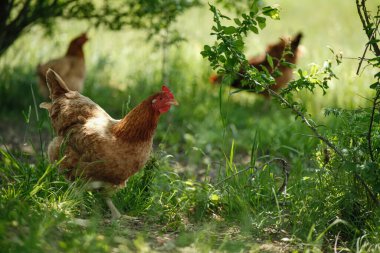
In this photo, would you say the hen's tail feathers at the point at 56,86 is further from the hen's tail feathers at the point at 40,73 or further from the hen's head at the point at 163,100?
the hen's tail feathers at the point at 40,73

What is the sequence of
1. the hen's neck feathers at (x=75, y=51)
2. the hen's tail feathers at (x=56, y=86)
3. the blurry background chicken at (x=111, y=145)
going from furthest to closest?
the hen's neck feathers at (x=75, y=51), the hen's tail feathers at (x=56, y=86), the blurry background chicken at (x=111, y=145)

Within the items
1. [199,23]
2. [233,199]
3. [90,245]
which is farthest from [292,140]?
[199,23]

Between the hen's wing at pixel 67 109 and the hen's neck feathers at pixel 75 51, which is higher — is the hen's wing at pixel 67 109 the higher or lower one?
the lower one

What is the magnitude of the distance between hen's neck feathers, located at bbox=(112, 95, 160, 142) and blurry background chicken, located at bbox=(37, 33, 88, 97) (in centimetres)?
298

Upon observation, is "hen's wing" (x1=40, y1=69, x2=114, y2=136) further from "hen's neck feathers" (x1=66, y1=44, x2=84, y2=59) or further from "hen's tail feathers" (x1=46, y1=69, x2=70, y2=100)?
"hen's neck feathers" (x1=66, y1=44, x2=84, y2=59)

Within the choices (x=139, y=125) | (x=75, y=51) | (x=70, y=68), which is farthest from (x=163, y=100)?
(x=75, y=51)

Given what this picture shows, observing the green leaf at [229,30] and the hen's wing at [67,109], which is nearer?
the green leaf at [229,30]

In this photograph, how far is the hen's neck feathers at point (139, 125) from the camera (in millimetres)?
4164

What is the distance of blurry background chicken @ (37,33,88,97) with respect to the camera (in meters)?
7.01

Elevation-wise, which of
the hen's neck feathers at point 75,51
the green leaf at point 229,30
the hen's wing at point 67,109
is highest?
the hen's neck feathers at point 75,51

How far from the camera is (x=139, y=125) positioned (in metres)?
4.18

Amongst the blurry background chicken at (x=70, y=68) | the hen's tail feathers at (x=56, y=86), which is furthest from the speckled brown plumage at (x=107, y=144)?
the blurry background chicken at (x=70, y=68)

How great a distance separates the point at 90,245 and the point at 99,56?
5.79 metres

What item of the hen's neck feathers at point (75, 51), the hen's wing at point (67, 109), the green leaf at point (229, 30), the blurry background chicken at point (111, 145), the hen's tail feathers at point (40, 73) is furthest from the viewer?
the hen's neck feathers at point (75, 51)
